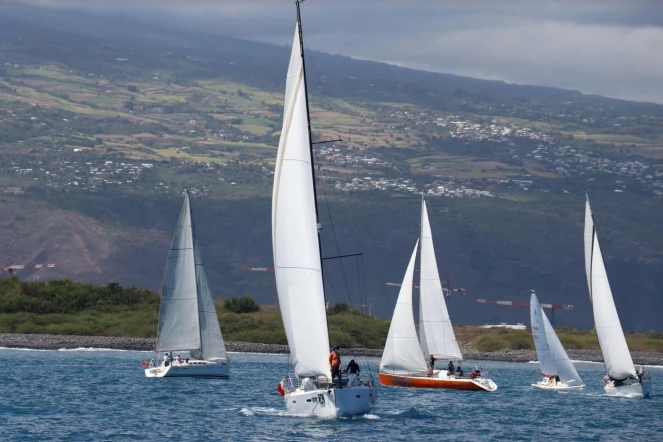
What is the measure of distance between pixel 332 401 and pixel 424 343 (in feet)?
82.4

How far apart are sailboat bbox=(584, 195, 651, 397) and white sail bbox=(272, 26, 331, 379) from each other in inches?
1041

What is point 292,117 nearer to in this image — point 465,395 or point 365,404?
point 365,404

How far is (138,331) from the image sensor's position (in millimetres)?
109375

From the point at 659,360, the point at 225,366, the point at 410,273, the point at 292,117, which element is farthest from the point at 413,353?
the point at 659,360

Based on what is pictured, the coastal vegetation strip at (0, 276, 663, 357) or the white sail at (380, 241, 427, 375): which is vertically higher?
the coastal vegetation strip at (0, 276, 663, 357)

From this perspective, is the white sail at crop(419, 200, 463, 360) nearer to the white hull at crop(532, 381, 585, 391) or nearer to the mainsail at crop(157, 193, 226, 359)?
the white hull at crop(532, 381, 585, 391)

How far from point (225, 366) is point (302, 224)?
89.6 ft

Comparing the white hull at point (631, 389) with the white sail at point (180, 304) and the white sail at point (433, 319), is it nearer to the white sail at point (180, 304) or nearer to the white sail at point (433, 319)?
the white sail at point (433, 319)

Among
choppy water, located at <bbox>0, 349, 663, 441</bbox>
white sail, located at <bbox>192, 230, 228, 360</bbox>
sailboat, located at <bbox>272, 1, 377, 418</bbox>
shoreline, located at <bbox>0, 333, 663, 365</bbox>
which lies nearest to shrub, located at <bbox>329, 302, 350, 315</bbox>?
shoreline, located at <bbox>0, 333, 663, 365</bbox>

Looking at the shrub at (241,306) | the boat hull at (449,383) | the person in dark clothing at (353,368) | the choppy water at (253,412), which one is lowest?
the choppy water at (253,412)

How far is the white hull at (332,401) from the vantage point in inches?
1743

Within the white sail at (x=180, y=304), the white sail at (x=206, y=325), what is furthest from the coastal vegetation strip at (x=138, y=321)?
the white sail at (x=180, y=304)

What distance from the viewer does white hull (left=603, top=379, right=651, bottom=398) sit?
66500 mm

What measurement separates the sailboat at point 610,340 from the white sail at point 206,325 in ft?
66.4
